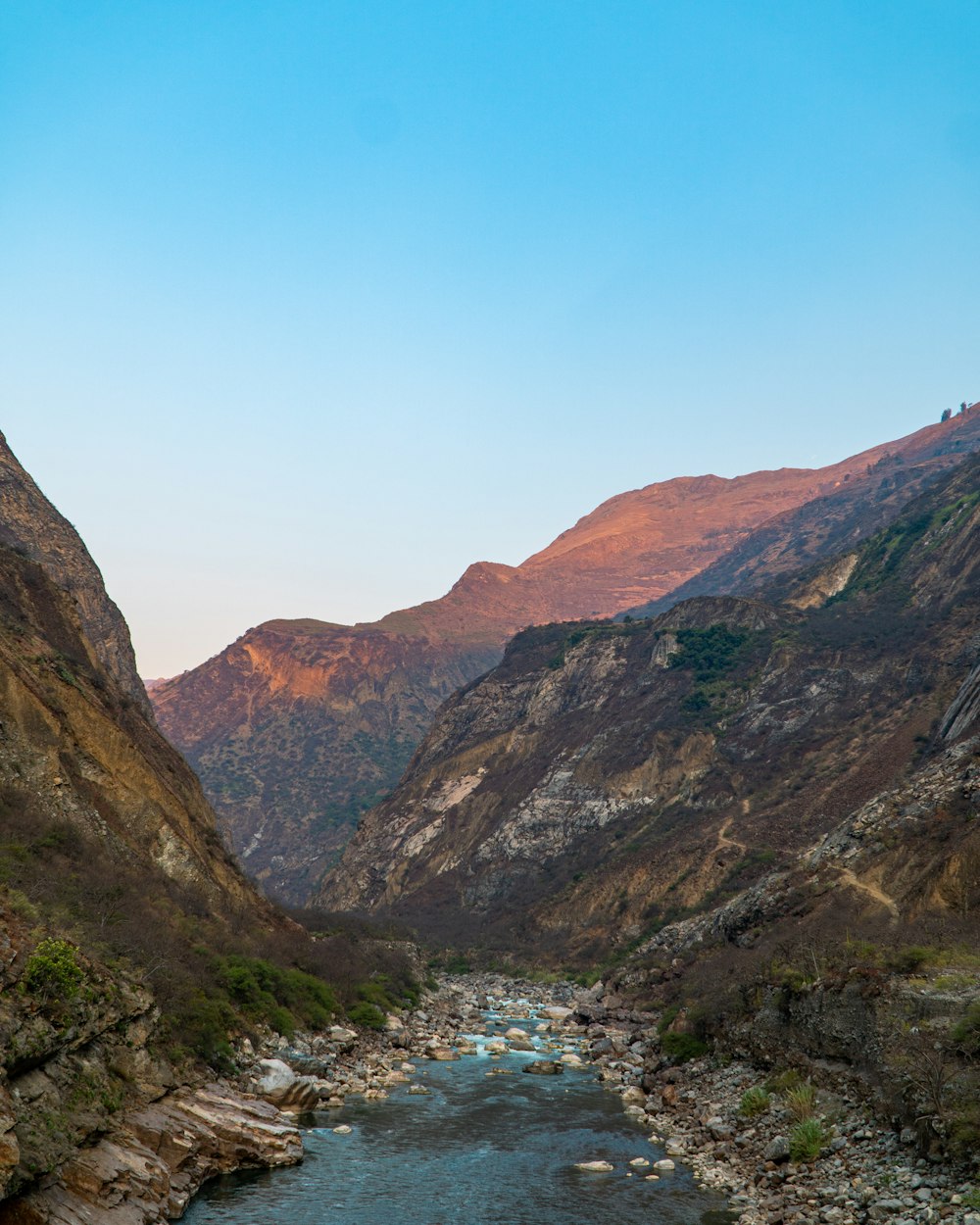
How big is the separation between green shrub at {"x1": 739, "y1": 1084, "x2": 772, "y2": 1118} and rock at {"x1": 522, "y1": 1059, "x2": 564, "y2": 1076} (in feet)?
39.7

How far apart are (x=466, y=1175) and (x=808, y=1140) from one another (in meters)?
8.74

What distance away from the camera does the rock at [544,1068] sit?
38.3 meters

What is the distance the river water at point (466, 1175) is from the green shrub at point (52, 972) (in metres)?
5.54

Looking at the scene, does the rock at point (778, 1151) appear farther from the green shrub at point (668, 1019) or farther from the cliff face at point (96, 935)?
the green shrub at point (668, 1019)

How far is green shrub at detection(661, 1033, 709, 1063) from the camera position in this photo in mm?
35828

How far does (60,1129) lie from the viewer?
17.7 meters

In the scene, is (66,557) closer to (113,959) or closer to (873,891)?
(113,959)

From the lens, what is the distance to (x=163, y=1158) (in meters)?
21.1

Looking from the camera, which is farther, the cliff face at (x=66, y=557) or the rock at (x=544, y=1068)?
the cliff face at (x=66, y=557)

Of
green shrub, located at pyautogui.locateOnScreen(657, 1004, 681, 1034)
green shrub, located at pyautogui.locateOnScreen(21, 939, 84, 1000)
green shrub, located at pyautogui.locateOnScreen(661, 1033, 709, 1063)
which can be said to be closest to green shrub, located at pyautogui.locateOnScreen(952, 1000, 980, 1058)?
green shrub, located at pyautogui.locateOnScreen(661, 1033, 709, 1063)

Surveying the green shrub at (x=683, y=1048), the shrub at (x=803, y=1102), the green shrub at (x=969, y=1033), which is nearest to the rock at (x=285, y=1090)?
the green shrub at (x=683, y=1048)

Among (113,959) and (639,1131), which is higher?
(113,959)

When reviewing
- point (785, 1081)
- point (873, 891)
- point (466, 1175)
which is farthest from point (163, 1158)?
point (873, 891)

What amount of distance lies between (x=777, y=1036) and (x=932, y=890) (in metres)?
9.05
